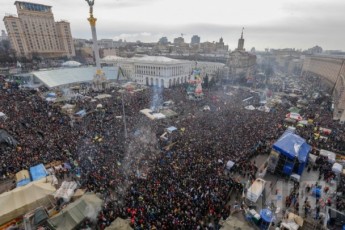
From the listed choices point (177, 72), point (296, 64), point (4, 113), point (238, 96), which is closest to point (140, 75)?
point (177, 72)

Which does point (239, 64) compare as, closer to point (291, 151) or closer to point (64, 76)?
point (64, 76)

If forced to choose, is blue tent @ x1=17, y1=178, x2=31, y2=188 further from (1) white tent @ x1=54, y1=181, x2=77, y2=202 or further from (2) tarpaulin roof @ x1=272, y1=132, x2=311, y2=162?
(2) tarpaulin roof @ x1=272, y1=132, x2=311, y2=162

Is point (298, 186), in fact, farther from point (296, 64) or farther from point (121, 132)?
point (296, 64)

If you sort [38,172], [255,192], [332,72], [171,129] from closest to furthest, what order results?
[255,192]
[38,172]
[171,129]
[332,72]

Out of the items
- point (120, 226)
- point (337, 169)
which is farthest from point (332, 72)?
point (120, 226)

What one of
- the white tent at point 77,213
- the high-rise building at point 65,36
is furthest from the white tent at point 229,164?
the high-rise building at point 65,36

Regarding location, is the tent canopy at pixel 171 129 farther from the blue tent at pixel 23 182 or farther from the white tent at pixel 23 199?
the blue tent at pixel 23 182
